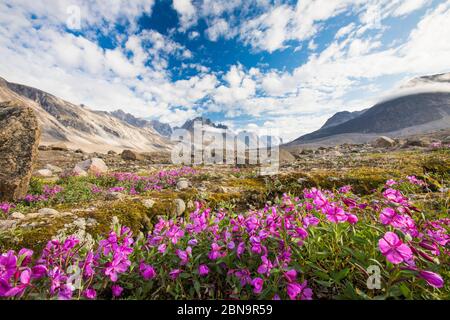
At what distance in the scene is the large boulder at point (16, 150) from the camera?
681 cm

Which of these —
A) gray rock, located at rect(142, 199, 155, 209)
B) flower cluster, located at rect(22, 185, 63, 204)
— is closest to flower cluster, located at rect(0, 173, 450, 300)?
gray rock, located at rect(142, 199, 155, 209)

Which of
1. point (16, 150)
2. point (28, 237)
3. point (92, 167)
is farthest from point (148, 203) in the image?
point (92, 167)

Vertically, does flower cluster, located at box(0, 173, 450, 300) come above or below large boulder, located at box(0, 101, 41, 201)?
below

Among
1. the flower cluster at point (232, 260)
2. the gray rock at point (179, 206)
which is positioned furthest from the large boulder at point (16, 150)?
the flower cluster at point (232, 260)

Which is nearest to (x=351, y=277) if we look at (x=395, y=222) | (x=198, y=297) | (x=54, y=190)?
(x=395, y=222)

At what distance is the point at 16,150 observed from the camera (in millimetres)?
7098

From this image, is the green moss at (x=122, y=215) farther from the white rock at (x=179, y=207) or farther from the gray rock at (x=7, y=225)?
the gray rock at (x=7, y=225)

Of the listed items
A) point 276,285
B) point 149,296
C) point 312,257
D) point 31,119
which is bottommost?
point 149,296

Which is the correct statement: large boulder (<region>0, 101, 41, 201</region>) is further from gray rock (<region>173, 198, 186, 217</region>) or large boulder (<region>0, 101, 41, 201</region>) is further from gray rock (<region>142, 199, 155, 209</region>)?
gray rock (<region>173, 198, 186, 217</region>)

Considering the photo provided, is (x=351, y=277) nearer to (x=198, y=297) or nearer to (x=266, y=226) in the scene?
(x=266, y=226)

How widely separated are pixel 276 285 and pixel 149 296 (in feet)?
3.99

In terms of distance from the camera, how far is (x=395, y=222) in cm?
196

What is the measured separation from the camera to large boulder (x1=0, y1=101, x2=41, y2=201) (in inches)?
268
